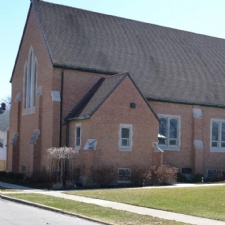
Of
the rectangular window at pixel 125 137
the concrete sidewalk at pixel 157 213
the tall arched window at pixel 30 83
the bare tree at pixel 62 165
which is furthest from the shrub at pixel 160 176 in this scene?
the tall arched window at pixel 30 83

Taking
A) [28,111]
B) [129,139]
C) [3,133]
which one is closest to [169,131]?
[129,139]

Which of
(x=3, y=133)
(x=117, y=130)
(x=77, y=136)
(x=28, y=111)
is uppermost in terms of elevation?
(x=28, y=111)

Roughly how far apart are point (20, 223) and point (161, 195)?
8832 millimetres

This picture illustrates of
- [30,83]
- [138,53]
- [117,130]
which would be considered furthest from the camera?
[138,53]

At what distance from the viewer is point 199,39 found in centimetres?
4262

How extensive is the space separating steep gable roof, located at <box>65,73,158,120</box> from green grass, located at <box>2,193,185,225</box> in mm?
10360

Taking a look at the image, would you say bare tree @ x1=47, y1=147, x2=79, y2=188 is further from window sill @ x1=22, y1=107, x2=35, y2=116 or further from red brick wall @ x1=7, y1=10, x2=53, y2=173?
window sill @ x1=22, y1=107, x2=35, y2=116

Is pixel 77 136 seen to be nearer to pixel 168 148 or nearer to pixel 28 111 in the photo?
pixel 28 111

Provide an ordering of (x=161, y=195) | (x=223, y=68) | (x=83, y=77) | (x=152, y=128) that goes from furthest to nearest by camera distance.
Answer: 1. (x=223, y=68)
2. (x=83, y=77)
3. (x=152, y=128)
4. (x=161, y=195)

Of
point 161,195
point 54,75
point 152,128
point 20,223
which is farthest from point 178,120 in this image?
point 20,223

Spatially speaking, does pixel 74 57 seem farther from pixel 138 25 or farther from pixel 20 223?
pixel 20 223

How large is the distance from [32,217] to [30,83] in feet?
74.0

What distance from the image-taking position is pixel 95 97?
31.0 m

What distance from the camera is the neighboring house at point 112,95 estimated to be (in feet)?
98.0
